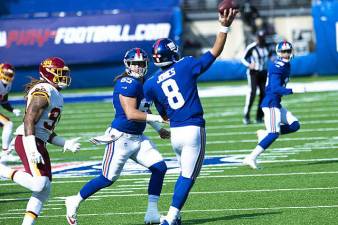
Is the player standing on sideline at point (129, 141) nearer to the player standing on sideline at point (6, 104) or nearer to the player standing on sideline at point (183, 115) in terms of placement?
the player standing on sideline at point (183, 115)

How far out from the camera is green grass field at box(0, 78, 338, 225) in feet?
28.7

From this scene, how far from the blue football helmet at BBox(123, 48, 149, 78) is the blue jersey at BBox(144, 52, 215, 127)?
623mm

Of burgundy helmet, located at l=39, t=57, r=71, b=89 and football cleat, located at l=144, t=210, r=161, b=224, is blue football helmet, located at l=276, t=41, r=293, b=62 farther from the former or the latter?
burgundy helmet, located at l=39, t=57, r=71, b=89

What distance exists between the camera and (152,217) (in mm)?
8586

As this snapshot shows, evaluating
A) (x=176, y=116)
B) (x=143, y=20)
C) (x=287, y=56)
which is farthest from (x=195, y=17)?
(x=176, y=116)

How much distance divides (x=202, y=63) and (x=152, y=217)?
5.30 ft

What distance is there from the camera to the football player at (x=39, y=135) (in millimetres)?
7727

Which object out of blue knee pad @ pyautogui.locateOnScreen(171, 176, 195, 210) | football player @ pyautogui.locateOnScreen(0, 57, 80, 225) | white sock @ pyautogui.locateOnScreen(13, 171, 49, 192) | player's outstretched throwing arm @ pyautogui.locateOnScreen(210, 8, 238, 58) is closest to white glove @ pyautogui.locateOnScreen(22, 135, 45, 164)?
football player @ pyautogui.locateOnScreen(0, 57, 80, 225)

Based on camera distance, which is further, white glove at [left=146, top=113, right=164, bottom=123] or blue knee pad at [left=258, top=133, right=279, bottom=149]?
blue knee pad at [left=258, top=133, right=279, bottom=149]

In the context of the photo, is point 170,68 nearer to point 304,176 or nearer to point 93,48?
point 304,176

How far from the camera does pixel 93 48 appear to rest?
94.3ft

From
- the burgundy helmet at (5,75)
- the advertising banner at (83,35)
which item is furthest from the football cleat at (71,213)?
the advertising banner at (83,35)

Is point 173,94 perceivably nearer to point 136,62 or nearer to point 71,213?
point 136,62

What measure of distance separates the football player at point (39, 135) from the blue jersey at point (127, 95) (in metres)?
0.68
